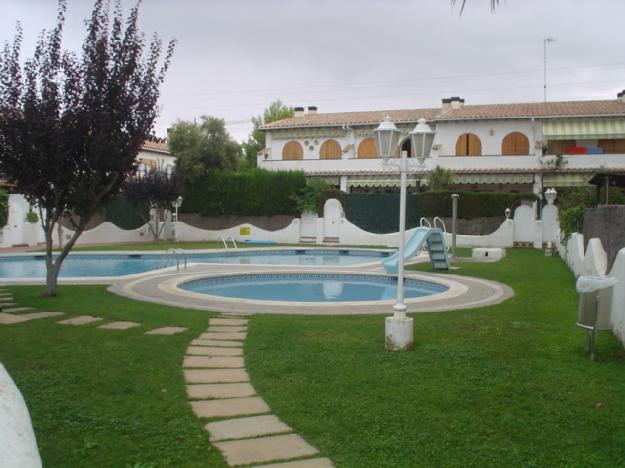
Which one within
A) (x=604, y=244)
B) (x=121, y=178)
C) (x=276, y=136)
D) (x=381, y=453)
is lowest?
(x=381, y=453)

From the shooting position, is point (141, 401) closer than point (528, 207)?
Yes

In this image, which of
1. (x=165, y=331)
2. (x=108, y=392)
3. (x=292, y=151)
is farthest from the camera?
(x=292, y=151)

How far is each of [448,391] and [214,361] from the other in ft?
9.02

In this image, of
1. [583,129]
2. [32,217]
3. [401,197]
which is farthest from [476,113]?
[401,197]

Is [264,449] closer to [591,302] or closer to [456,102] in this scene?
[591,302]

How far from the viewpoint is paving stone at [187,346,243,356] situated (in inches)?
282

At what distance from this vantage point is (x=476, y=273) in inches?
666

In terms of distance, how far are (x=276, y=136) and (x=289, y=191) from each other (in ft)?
28.1

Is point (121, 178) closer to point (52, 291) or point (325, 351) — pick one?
point (52, 291)

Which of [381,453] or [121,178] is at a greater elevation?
[121,178]

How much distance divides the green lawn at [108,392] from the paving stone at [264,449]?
0.40 ft

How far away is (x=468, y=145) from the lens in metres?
35.1

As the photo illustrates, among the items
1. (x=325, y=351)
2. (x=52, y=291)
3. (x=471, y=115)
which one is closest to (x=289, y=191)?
(x=471, y=115)

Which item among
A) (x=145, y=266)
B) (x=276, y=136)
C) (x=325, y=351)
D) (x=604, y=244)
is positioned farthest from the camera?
(x=276, y=136)
